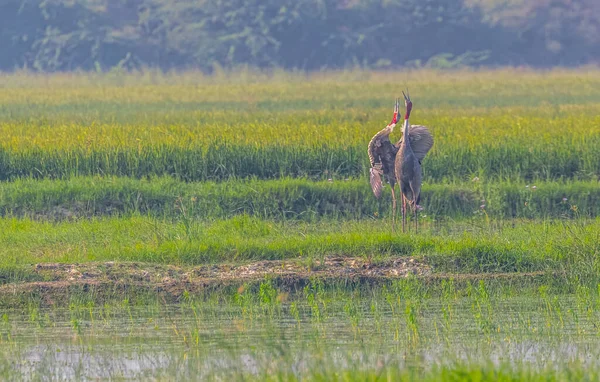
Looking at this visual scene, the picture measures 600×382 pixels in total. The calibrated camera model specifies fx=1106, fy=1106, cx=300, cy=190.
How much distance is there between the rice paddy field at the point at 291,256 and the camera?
6676 millimetres

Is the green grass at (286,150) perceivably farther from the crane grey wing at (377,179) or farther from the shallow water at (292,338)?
the shallow water at (292,338)

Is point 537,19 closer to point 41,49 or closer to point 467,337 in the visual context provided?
point 41,49

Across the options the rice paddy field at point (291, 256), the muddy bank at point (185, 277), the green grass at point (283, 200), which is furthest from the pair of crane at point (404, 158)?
the muddy bank at point (185, 277)

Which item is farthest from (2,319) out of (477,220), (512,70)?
(512,70)

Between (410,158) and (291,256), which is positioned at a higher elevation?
(410,158)

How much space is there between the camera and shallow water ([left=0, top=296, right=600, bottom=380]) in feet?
20.7

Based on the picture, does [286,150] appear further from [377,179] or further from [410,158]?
[410,158]

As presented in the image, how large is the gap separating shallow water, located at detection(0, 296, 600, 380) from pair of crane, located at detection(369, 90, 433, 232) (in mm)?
2768

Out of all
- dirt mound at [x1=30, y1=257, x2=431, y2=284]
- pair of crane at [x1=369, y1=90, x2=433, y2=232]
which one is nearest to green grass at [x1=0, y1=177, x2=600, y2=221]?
pair of crane at [x1=369, y1=90, x2=433, y2=232]

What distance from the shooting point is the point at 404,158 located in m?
11.0

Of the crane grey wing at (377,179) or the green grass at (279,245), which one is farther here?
the crane grey wing at (377,179)

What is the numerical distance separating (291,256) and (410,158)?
1911mm

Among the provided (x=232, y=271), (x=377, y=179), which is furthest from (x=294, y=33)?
(x=232, y=271)

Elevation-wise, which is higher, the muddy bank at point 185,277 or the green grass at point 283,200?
the muddy bank at point 185,277
